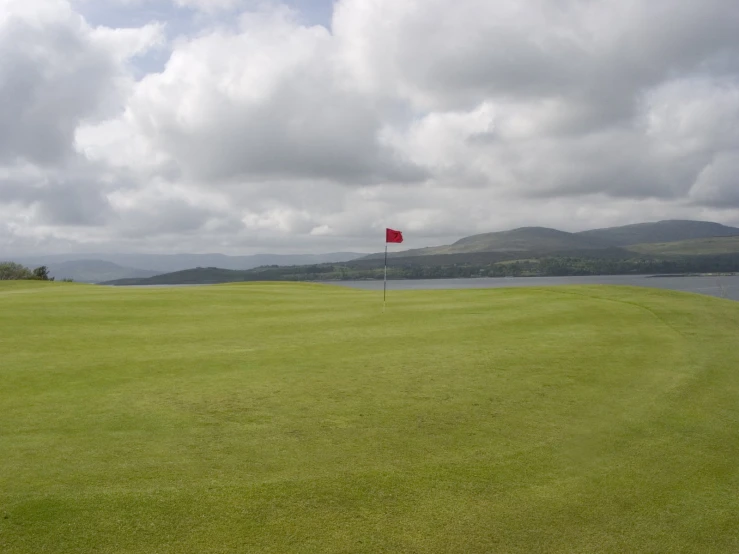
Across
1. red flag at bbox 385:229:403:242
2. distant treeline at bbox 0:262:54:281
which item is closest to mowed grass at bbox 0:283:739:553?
red flag at bbox 385:229:403:242

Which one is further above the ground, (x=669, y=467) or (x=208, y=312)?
(x=208, y=312)

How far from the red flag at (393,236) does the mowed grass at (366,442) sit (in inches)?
387

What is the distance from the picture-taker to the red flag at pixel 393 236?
26.3 m

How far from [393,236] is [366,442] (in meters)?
18.5

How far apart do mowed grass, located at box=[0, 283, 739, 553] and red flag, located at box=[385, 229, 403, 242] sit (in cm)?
982

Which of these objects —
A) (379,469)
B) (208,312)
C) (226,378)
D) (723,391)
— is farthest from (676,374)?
(208,312)

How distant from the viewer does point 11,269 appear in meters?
89.7

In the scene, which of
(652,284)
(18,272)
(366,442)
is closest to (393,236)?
(366,442)

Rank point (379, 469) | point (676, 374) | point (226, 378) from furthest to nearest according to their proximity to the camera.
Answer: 1. point (676, 374)
2. point (226, 378)
3. point (379, 469)

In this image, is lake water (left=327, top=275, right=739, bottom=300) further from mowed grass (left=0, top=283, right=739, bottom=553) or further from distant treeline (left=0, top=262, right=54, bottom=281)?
mowed grass (left=0, top=283, right=739, bottom=553)

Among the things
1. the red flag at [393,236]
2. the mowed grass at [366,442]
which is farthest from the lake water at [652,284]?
the mowed grass at [366,442]

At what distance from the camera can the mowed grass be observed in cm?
631

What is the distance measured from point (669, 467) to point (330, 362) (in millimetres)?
7526

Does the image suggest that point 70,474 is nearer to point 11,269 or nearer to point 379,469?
point 379,469
